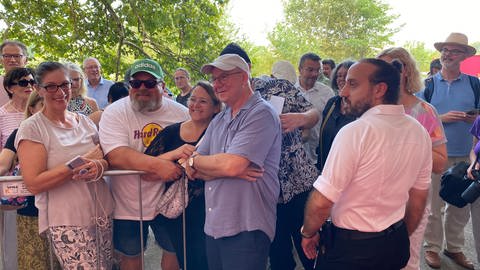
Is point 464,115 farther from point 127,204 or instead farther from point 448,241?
point 127,204

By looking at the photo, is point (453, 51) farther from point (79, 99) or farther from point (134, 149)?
point (79, 99)

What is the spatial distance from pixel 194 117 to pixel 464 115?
107 inches

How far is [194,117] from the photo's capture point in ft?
8.30

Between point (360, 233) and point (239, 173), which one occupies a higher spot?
point (239, 173)

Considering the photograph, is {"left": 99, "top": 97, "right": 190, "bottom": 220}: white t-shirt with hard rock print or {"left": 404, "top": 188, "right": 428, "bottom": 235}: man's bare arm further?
{"left": 99, "top": 97, "right": 190, "bottom": 220}: white t-shirt with hard rock print

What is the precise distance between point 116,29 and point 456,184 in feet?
25.3

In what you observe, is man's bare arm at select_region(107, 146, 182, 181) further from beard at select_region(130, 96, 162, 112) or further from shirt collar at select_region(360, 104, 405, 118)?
shirt collar at select_region(360, 104, 405, 118)

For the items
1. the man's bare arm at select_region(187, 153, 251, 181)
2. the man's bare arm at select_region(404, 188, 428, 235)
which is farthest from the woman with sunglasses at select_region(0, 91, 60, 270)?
the man's bare arm at select_region(404, 188, 428, 235)

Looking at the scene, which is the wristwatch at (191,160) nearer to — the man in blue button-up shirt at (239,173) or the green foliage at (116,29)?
the man in blue button-up shirt at (239,173)

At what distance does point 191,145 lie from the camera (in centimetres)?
243

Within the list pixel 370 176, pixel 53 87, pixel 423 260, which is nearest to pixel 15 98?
pixel 53 87

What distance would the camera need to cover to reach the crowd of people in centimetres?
183

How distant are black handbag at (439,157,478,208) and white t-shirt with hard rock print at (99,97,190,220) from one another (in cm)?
241

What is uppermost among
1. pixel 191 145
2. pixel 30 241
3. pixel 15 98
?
pixel 15 98
